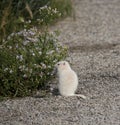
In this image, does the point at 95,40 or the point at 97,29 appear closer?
the point at 95,40

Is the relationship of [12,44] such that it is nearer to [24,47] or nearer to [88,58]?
[24,47]

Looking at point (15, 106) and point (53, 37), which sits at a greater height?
point (53, 37)

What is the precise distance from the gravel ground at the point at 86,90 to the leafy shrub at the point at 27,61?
0.19 m

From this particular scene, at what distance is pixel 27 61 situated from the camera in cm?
745

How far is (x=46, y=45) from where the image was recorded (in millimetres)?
7656

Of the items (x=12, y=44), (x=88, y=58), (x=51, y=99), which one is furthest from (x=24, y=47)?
(x=88, y=58)

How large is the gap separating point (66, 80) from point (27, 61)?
589mm

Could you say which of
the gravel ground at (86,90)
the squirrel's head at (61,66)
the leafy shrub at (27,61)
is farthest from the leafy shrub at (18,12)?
the squirrel's head at (61,66)

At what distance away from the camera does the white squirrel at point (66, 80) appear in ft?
23.4

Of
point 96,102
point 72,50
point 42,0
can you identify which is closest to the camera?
point 96,102

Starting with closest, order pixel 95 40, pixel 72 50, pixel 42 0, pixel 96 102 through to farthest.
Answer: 1. pixel 96 102
2. pixel 72 50
3. pixel 95 40
4. pixel 42 0

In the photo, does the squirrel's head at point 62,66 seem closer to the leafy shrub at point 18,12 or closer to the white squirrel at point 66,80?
the white squirrel at point 66,80

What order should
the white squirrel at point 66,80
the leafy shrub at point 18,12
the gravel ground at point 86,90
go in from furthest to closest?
the leafy shrub at point 18,12
the white squirrel at point 66,80
the gravel ground at point 86,90

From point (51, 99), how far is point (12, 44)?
1036 millimetres
